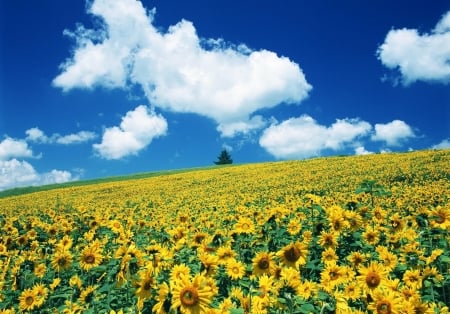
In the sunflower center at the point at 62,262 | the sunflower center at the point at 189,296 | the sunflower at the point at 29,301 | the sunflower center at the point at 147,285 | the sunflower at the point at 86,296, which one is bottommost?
the sunflower at the point at 29,301

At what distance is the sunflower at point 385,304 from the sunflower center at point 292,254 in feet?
2.96

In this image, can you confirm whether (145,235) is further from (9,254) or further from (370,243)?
(370,243)

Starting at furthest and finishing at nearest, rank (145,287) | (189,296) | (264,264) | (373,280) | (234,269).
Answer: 1. (234,269)
2. (264,264)
3. (373,280)
4. (145,287)
5. (189,296)

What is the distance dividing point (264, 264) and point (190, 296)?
163 cm

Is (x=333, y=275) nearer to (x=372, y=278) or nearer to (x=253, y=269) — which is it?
(x=372, y=278)

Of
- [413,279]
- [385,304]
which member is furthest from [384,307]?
[413,279]

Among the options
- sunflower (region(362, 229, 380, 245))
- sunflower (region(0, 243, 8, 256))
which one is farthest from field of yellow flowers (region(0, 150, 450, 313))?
sunflower (region(0, 243, 8, 256))

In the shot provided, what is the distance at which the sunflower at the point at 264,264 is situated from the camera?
13.7ft

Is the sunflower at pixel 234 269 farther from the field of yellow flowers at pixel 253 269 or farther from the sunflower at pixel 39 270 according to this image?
the sunflower at pixel 39 270

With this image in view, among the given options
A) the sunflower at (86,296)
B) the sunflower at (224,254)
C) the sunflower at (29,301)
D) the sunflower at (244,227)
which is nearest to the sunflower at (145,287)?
the sunflower at (86,296)

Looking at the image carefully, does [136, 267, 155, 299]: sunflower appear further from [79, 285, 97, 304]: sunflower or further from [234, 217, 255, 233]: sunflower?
[234, 217, 255, 233]: sunflower

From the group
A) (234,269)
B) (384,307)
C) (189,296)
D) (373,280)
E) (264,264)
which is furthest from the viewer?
(234,269)

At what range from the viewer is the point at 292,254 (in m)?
4.22

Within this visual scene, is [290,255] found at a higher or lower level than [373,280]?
higher
